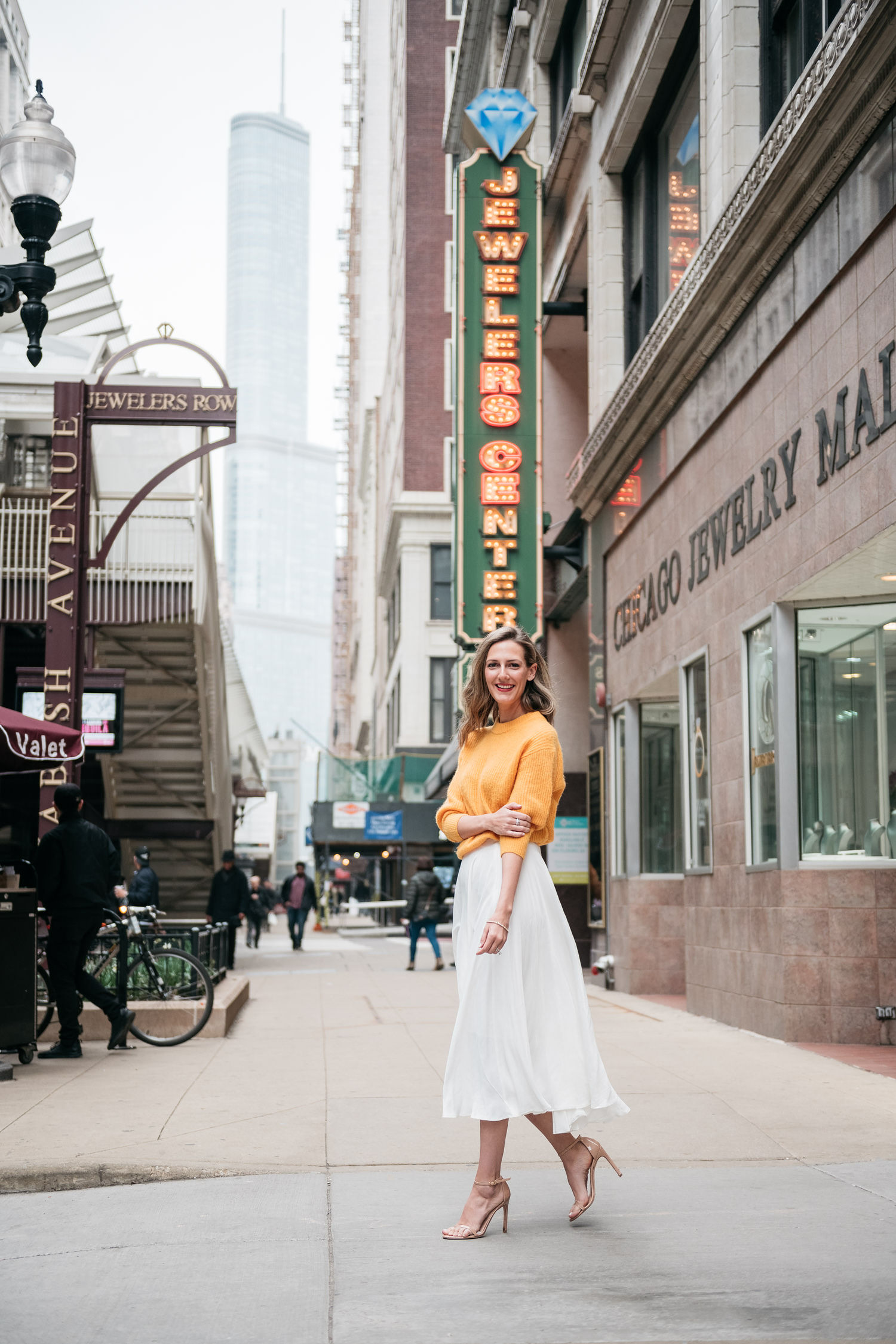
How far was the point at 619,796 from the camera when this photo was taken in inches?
701

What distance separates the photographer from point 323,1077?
30.5 ft

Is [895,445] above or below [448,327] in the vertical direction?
below

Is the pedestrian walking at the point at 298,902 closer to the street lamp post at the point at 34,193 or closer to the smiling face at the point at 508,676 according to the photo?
the street lamp post at the point at 34,193

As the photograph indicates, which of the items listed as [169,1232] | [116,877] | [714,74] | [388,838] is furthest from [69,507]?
[388,838]

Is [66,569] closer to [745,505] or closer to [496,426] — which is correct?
[745,505]

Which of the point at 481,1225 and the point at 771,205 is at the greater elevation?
the point at 771,205

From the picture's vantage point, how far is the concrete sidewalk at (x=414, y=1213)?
13.3 ft

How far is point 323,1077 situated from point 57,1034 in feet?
9.53

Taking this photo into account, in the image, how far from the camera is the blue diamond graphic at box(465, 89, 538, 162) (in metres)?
20.5

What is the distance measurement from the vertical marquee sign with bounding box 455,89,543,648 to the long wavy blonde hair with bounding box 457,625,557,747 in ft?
48.4

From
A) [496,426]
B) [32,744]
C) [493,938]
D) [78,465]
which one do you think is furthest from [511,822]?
[496,426]

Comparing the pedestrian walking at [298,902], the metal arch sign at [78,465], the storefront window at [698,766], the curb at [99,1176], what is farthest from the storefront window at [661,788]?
the pedestrian walking at [298,902]

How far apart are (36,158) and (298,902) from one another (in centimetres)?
2277

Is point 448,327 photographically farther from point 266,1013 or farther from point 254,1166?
point 254,1166
